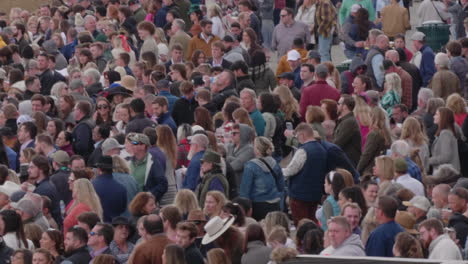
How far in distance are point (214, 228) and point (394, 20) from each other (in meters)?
13.0

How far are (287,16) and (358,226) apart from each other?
10628mm

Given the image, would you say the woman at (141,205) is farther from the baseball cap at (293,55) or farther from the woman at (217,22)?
the woman at (217,22)

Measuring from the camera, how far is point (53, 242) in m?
13.1

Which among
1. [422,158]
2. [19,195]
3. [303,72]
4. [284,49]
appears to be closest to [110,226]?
[19,195]

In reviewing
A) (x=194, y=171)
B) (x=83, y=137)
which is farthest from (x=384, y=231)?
(x=83, y=137)

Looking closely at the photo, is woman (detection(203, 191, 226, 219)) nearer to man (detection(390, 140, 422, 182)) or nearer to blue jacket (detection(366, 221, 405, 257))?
blue jacket (detection(366, 221, 405, 257))

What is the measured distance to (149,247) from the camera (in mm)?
12672

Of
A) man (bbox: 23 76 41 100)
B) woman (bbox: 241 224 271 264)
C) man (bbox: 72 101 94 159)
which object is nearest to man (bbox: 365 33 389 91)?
man (bbox: 23 76 41 100)

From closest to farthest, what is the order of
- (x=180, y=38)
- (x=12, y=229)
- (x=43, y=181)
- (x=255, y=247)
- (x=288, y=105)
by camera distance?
(x=255, y=247), (x=12, y=229), (x=43, y=181), (x=288, y=105), (x=180, y=38)

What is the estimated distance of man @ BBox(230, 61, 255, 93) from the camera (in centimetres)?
2000

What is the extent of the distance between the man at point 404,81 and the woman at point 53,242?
840cm

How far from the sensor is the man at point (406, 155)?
15.4 metres

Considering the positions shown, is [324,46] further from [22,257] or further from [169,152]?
[22,257]

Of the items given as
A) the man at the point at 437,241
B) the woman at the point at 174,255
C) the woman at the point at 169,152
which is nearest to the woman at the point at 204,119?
the woman at the point at 169,152
